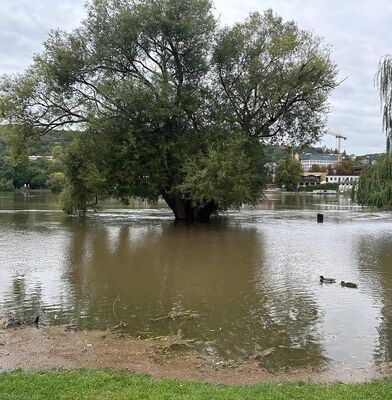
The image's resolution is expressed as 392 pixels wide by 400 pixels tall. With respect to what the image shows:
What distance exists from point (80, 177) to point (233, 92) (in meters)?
13.1

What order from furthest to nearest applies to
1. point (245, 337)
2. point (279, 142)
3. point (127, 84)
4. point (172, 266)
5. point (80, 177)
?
point (279, 142), point (80, 177), point (127, 84), point (172, 266), point (245, 337)

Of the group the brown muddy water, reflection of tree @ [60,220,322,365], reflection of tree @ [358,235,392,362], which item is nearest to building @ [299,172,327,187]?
reflection of tree @ [358,235,392,362]

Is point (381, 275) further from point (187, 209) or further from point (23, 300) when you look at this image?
point (187, 209)

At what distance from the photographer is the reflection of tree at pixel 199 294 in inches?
379

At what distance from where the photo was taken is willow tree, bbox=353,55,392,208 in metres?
12.0

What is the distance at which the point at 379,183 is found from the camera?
1305 cm

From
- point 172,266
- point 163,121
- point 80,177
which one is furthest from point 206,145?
point 172,266

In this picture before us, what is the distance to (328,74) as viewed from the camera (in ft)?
114

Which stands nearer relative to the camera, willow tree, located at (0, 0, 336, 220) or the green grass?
the green grass

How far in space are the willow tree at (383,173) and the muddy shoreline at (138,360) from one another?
6276mm

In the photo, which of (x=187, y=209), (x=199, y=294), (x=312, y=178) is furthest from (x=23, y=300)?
(x=312, y=178)

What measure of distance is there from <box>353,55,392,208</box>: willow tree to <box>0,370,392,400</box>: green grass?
7.18 metres

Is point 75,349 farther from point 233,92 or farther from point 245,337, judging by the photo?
point 233,92

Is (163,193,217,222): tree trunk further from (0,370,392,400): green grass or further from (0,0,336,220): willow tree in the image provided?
(0,370,392,400): green grass
